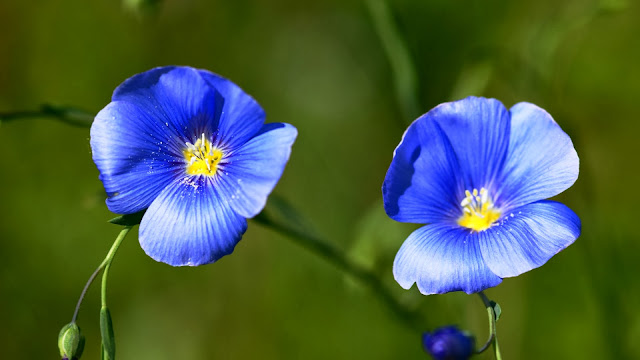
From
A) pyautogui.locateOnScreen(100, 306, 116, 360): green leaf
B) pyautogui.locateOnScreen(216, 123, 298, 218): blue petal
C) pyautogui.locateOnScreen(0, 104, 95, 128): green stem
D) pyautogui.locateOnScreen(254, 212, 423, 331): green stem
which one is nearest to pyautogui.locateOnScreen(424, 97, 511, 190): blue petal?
pyautogui.locateOnScreen(216, 123, 298, 218): blue petal

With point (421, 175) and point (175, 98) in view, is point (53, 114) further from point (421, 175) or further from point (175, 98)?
point (421, 175)

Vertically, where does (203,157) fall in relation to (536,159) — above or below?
below

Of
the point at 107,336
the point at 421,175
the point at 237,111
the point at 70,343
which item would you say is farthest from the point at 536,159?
the point at 70,343

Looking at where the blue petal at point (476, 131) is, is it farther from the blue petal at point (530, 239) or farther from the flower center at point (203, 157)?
the flower center at point (203, 157)

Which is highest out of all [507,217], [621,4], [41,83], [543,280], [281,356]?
[621,4]

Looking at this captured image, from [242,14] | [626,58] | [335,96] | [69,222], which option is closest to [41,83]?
[69,222]

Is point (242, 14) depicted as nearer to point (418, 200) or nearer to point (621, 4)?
point (621, 4)

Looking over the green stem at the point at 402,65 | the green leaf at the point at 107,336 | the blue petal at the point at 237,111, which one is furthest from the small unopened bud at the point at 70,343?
the green stem at the point at 402,65
